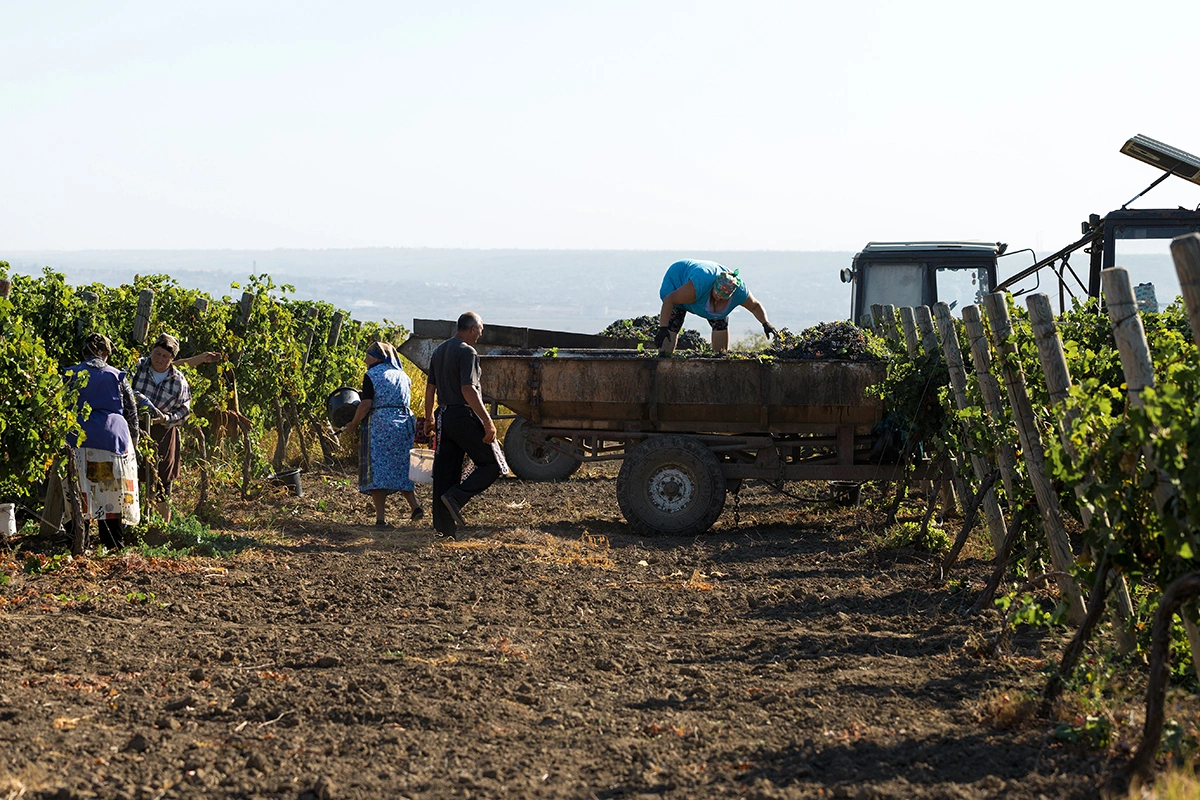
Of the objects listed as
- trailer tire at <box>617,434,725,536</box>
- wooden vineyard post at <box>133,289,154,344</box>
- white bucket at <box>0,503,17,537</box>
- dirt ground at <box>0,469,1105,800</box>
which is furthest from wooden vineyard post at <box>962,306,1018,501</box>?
wooden vineyard post at <box>133,289,154,344</box>

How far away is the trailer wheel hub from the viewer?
9.91m

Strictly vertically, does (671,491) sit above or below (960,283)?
below

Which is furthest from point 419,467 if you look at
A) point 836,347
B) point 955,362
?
point 955,362

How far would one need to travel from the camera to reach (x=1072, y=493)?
549cm

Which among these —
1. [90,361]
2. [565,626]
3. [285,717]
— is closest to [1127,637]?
[565,626]

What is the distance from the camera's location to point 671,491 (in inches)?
391

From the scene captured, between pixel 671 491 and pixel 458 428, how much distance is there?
170 cm

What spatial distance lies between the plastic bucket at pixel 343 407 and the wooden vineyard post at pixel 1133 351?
281 inches

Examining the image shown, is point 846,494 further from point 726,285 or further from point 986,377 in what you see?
point 986,377

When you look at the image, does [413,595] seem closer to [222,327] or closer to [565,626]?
[565,626]

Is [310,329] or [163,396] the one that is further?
[310,329]

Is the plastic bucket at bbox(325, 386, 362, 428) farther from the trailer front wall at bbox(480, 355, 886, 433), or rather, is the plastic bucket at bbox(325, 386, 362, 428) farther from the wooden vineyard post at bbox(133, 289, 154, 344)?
the wooden vineyard post at bbox(133, 289, 154, 344)

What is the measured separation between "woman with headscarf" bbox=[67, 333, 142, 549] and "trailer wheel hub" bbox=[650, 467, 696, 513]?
149 inches

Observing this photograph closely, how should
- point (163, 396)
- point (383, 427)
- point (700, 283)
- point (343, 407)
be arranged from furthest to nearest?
1. point (700, 283)
2. point (343, 407)
3. point (383, 427)
4. point (163, 396)
